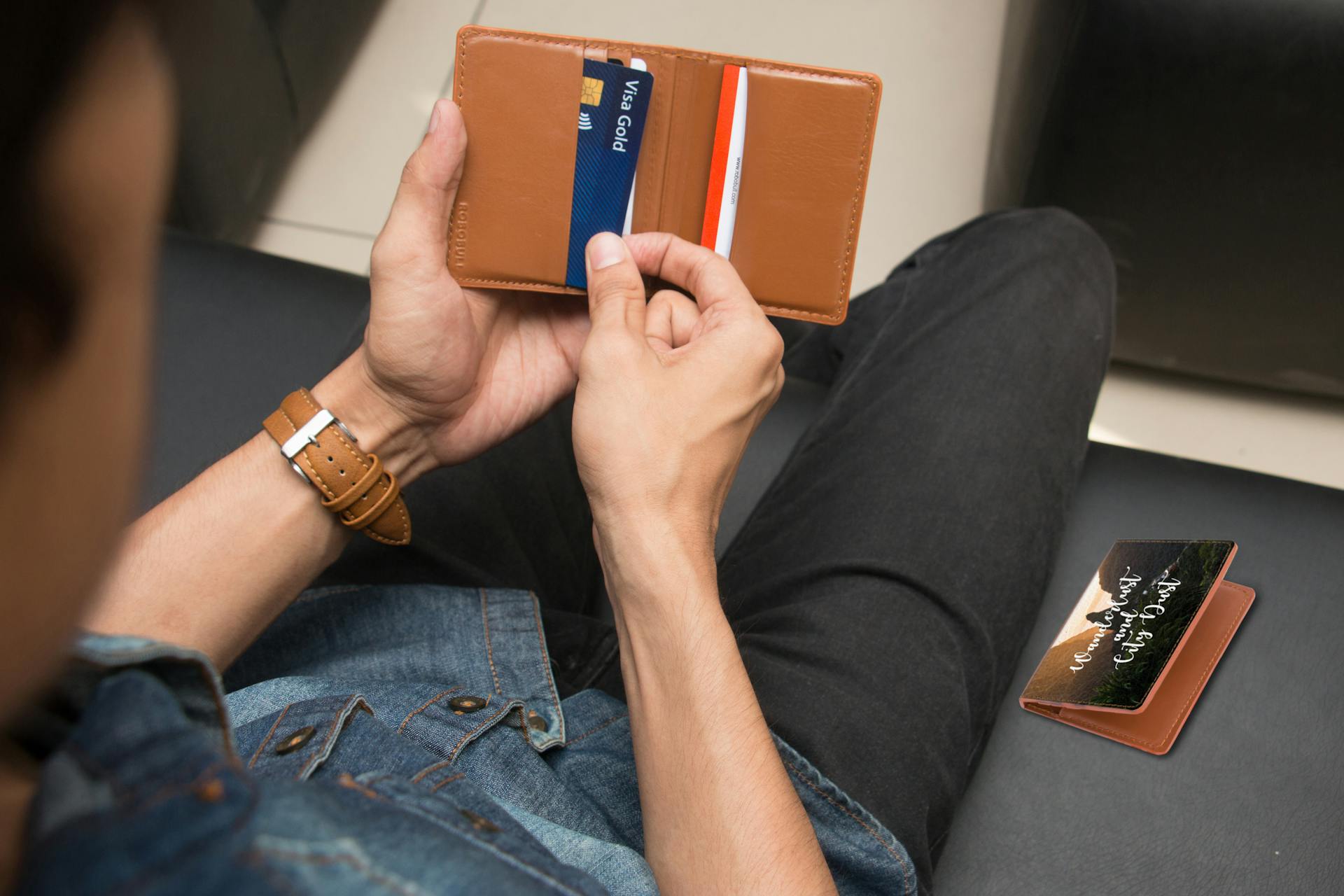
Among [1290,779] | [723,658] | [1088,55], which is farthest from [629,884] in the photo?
[1088,55]

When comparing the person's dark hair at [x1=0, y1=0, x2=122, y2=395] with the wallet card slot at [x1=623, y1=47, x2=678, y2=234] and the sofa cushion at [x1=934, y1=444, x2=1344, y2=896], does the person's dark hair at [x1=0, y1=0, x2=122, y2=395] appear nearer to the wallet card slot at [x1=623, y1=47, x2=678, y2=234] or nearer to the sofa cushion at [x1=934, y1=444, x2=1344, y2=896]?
the wallet card slot at [x1=623, y1=47, x2=678, y2=234]

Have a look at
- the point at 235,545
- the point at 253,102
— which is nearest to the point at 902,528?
the point at 235,545

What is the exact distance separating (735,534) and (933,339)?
293 millimetres

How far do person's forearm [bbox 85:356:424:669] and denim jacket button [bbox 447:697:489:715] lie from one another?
0.18 meters

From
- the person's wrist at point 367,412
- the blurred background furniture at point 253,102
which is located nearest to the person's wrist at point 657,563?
the person's wrist at point 367,412

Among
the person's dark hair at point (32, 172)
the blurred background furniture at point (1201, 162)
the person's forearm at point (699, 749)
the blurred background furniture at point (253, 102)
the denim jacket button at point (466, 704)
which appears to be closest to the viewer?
the person's dark hair at point (32, 172)

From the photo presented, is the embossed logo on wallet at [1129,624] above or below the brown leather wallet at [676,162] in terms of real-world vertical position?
below

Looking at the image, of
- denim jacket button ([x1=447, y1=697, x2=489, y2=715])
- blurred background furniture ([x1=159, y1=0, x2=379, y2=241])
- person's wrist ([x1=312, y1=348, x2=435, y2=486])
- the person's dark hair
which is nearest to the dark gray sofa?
person's wrist ([x1=312, y1=348, x2=435, y2=486])

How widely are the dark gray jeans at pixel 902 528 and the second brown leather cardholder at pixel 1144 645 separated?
0.18 ft

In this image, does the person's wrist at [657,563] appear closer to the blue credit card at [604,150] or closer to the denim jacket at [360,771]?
the denim jacket at [360,771]

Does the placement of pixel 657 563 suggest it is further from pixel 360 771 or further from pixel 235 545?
pixel 235 545

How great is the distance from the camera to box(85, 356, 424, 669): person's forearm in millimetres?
710

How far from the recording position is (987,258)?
1.02 metres

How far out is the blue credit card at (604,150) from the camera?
2.65 feet
